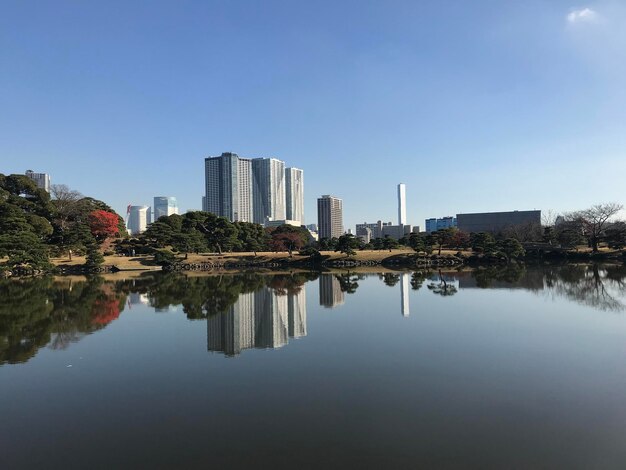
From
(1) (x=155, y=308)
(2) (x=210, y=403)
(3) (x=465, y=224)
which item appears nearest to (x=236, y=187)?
(3) (x=465, y=224)

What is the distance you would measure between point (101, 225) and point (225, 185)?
68275mm

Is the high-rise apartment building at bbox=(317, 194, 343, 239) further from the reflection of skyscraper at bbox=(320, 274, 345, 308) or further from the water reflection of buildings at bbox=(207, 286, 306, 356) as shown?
the water reflection of buildings at bbox=(207, 286, 306, 356)

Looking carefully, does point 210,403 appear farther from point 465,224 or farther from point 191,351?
point 465,224

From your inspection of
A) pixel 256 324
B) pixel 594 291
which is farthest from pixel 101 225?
pixel 594 291

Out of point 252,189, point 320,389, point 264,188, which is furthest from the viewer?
point 264,188

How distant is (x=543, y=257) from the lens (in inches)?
1559

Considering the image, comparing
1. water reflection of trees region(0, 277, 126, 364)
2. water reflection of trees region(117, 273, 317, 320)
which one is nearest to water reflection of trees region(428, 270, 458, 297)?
water reflection of trees region(117, 273, 317, 320)

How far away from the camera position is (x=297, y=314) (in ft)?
39.7

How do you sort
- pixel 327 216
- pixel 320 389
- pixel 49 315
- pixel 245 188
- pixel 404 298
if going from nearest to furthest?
pixel 320 389
pixel 49 315
pixel 404 298
pixel 245 188
pixel 327 216

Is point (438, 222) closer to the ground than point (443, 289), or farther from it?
farther from it

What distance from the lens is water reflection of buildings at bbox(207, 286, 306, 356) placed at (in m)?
8.59

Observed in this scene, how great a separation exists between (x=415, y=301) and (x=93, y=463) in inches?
462

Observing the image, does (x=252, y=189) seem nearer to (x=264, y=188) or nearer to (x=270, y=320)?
(x=264, y=188)

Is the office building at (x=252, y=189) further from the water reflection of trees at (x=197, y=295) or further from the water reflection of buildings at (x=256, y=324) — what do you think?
the water reflection of buildings at (x=256, y=324)
